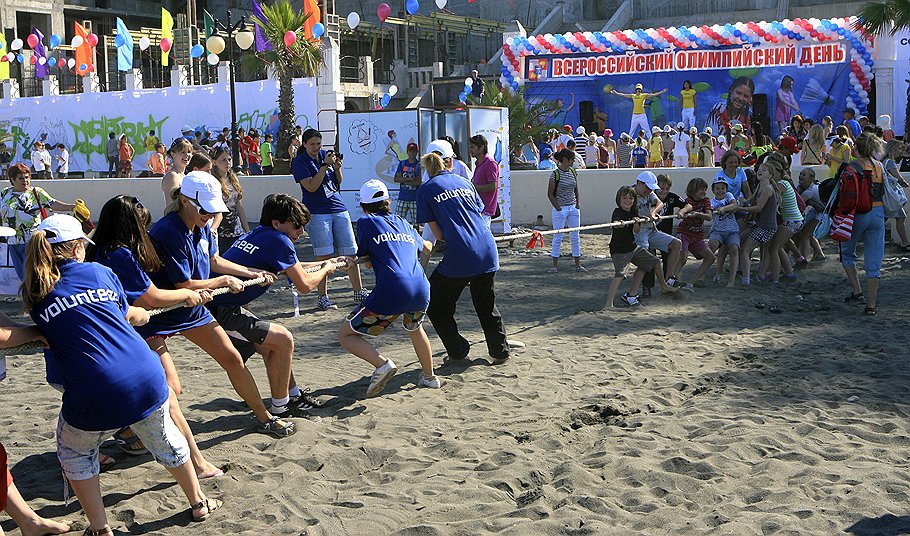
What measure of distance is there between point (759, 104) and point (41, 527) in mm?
25026

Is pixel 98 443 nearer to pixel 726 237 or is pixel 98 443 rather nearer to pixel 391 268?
pixel 391 268

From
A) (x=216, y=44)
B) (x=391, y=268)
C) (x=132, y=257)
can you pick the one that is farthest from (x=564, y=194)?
(x=216, y=44)

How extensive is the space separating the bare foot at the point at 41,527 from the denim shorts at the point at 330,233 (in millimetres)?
5629

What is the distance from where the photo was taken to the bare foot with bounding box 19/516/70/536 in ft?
15.6

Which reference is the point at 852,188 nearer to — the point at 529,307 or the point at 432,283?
the point at 529,307

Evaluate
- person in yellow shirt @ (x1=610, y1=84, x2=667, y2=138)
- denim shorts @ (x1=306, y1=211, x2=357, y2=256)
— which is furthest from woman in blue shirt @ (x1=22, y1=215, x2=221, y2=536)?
person in yellow shirt @ (x1=610, y1=84, x2=667, y2=138)

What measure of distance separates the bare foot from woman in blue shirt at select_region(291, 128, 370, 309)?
17.8 ft

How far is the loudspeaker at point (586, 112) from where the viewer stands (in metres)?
29.1

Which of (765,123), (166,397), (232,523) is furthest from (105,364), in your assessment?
(765,123)

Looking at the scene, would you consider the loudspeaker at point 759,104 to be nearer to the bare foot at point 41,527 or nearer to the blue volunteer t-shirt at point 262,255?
the blue volunteer t-shirt at point 262,255

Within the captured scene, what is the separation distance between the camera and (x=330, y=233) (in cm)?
1038

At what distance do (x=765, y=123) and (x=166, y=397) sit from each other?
2475 centimetres

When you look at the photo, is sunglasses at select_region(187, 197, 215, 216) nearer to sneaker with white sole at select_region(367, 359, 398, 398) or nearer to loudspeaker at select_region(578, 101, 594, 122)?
sneaker with white sole at select_region(367, 359, 398, 398)

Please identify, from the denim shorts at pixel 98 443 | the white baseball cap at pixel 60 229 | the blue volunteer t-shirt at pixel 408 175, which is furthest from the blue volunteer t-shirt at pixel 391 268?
the blue volunteer t-shirt at pixel 408 175
